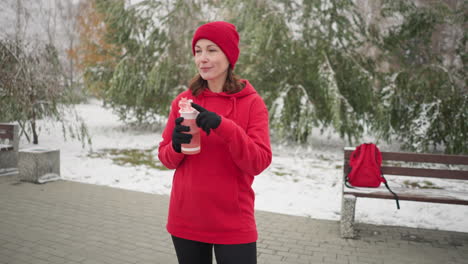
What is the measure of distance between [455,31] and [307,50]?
14.4ft

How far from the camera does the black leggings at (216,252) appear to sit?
67.4 inches

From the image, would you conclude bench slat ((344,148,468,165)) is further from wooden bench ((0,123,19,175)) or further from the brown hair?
wooden bench ((0,123,19,175))

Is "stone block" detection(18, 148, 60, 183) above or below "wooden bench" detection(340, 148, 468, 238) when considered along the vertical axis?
below

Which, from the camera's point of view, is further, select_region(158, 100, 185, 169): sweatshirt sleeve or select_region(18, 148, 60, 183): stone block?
select_region(18, 148, 60, 183): stone block

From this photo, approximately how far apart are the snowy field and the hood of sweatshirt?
12.6 feet

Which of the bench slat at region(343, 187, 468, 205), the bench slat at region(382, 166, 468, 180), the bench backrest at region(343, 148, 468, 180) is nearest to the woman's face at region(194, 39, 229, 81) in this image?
the bench slat at region(343, 187, 468, 205)

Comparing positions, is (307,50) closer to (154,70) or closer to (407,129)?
(407,129)

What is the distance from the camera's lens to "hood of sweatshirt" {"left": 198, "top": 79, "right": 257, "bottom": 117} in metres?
1.79

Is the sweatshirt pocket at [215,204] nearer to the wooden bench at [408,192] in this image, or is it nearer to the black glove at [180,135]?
the black glove at [180,135]

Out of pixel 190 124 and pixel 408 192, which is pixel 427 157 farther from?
pixel 190 124

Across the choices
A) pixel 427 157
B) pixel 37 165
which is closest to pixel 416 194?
pixel 427 157

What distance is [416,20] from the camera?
10.0 metres

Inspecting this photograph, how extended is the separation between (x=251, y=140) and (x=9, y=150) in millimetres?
6932

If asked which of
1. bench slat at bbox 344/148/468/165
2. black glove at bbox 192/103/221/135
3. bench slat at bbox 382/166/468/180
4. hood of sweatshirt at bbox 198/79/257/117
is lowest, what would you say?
bench slat at bbox 382/166/468/180
